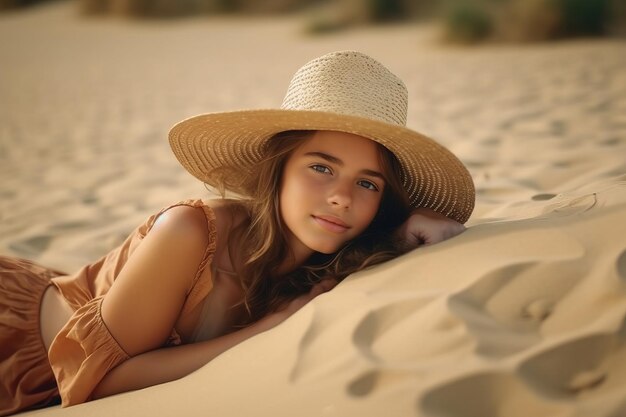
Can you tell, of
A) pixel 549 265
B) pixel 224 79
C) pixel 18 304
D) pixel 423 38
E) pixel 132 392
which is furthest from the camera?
pixel 423 38

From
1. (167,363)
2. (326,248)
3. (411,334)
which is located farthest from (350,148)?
(167,363)

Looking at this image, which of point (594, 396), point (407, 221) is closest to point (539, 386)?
point (594, 396)

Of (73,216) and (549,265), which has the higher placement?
(549,265)

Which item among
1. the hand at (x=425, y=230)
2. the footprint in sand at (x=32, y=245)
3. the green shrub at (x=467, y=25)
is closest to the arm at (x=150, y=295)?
the hand at (x=425, y=230)

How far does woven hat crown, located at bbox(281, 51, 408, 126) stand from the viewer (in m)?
2.09

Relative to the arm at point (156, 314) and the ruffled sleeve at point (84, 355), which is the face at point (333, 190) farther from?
the ruffled sleeve at point (84, 355)

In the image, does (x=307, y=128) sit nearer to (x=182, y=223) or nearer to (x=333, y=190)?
(x=333, y=190)

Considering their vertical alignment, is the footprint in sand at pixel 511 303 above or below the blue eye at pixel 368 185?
below

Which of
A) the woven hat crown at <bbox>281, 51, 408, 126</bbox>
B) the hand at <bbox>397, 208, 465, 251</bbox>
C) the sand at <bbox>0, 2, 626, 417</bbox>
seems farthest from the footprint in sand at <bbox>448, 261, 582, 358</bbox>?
the woven hat crown at <bbox>281, 51, 408, 126</bbox>

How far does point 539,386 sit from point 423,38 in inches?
547

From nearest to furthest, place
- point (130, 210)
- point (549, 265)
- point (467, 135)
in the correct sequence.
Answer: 1. point (549, 265)
2. point (130, 210)
3. point (467, 135)

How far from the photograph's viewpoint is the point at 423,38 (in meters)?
14.6

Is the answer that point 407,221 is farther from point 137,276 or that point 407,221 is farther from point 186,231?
point 137,276

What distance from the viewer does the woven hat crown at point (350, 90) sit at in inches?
82.1
